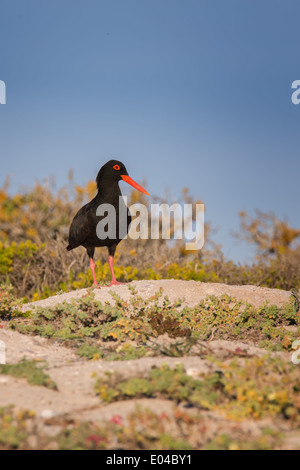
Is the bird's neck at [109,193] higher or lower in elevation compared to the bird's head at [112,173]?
lower

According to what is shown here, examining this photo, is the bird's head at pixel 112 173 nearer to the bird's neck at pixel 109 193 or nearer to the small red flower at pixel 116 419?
the bird's neck at pixel 109 193

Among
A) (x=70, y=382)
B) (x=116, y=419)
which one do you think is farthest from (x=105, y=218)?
(x=116, y=419)

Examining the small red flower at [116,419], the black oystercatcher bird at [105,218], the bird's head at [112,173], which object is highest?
the bird's head at [112,173]

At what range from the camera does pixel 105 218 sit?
7.90 m

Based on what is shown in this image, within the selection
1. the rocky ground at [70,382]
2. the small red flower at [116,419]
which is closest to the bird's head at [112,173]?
the rocky ground at [70,382]

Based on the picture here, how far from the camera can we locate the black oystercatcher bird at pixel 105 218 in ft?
26.0

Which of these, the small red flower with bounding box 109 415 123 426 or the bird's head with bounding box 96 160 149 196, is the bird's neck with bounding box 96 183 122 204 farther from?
the small red flower with bounding box 109 415 123 426

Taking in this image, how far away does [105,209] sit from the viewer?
26.1 ft

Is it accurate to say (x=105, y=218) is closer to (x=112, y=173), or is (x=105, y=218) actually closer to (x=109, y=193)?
(x=109, y=193)

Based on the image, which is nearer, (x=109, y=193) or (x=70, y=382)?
(x=70, y=382)

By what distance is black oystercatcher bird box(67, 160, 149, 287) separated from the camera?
312 inches

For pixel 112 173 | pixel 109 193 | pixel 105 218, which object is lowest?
pixel 105 218

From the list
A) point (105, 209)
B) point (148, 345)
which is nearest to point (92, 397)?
point (148, 345)
